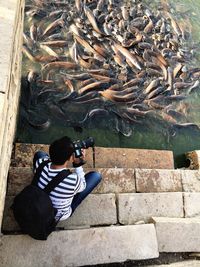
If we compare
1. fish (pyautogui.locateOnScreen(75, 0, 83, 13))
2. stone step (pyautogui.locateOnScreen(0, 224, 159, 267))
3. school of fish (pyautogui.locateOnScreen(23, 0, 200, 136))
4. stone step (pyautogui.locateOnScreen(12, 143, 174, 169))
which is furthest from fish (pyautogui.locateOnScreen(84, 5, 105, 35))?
stone step (pyautogui.locateOnScreen(0, 224, 159, 267))

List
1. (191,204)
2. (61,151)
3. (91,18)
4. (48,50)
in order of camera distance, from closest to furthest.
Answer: (61,151) < (191,204) < (48,50) < (91,18)

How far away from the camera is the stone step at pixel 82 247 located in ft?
11.6

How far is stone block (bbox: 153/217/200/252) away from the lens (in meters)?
4.31

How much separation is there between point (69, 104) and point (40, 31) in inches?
91.0

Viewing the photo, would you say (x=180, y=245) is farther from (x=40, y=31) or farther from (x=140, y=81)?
(x=40, y=31)

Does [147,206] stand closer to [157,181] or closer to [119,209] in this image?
[119,209]

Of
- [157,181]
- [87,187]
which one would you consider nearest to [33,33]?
[157,181]

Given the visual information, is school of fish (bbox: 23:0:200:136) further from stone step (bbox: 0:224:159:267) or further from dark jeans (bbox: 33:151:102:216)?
stone step (bbox: 0:224:159:267)

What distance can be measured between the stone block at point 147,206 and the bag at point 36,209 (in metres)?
1.39

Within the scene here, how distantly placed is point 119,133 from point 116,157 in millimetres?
1461

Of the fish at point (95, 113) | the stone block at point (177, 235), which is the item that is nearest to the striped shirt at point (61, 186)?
the stone block at point (177, 235)

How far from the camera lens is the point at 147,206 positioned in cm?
475

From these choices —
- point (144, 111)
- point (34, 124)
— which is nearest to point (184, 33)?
point (144, 111)

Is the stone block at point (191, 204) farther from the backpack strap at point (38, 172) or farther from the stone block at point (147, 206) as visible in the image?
the backpack strap at point (38, 172)
